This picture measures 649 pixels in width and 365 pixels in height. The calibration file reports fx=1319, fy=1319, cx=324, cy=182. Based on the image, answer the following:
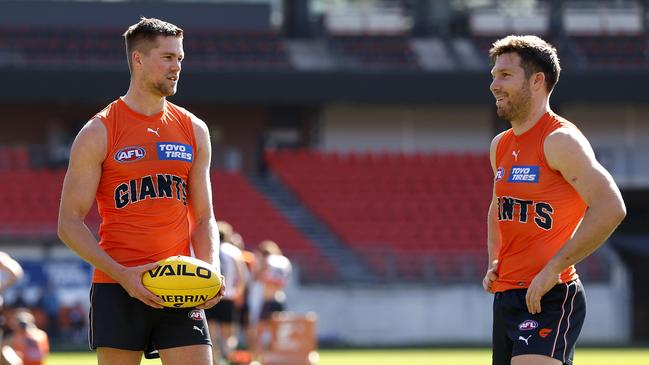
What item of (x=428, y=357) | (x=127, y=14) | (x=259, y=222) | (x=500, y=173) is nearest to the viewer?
(x=500, y=173)

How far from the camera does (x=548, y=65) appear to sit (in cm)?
677

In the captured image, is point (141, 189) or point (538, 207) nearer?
point (141, 189)

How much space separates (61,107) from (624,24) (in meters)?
16.5

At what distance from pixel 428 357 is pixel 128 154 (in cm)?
1513

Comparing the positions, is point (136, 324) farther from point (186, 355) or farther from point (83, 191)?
point (83, 191)

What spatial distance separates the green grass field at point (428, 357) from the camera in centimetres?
1950

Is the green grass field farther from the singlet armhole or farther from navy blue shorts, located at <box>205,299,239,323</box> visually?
the singlet armhole

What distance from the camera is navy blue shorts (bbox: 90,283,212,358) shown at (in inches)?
258

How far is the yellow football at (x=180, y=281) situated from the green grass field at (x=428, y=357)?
41.7 ft

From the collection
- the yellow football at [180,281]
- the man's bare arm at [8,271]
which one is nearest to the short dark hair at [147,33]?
the yellow football at [180,281]

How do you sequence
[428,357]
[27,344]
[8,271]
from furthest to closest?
[428,357], [27,344], [8,271]

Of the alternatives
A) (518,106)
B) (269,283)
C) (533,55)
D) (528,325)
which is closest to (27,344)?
(269,283)

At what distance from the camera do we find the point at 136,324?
6.57 m

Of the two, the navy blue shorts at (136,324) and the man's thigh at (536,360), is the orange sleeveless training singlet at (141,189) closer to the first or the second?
the navy blue shorts at (136,324)
